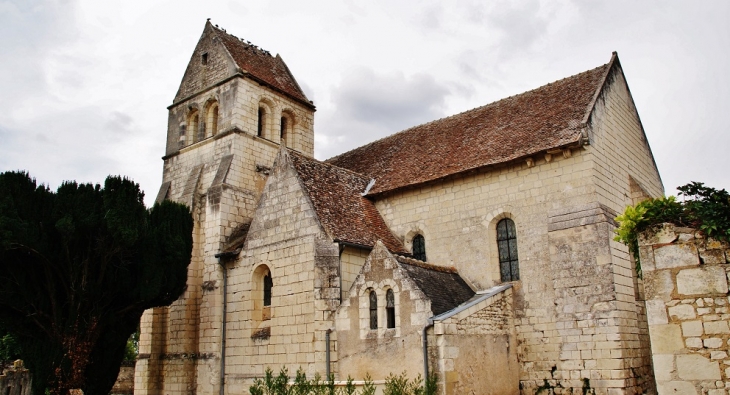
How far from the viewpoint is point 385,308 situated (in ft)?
41.1

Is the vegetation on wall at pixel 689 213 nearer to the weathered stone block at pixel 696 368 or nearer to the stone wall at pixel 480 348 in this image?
the weathered stone block at pixel 696 368

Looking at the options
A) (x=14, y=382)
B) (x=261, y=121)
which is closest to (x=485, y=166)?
(x=261, y=121)

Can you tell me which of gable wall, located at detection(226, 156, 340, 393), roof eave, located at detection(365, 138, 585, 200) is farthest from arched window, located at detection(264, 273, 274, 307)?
roof eave, located at detection(365, 138, 585, 200)

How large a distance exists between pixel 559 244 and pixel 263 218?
7947 millimetres

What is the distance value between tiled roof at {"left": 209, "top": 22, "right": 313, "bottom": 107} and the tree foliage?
767cm

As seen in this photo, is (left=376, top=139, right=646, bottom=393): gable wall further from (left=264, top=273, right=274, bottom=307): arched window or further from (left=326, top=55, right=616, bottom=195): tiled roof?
(left=264, top=273, right=274, bottom=307): arched window

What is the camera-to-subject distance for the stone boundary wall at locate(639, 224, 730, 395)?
7.04 metres

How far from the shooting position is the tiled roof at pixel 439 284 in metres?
12.5

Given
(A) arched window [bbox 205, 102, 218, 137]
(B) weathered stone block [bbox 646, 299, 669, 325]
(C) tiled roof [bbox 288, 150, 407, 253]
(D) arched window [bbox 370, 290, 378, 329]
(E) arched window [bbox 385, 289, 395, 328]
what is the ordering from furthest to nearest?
(A) arched window [bbox 205, 102, 218, 137], (C) tiled roof [bbox 288, 150, 407, 253], (D) arched window [bbox 370, 290, 378, 329], (E) arched window [bbox 385, 289, 395, 328], (B) weathered stone block [bbox 646, 299, 669, 325]

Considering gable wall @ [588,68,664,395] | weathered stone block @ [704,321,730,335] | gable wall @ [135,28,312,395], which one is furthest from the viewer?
gable wall @ [135,28,312,395]

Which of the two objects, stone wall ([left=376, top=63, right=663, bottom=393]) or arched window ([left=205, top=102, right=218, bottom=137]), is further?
arched window ([left=205, top=102, right=218, bottom=137])

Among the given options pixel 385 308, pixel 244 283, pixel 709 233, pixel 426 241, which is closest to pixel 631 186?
pixel 426 241

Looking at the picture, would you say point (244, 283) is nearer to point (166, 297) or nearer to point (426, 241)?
point (166, 297)

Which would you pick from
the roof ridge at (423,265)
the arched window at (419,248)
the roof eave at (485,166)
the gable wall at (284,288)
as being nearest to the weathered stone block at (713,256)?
the roof eave at (485,166)
